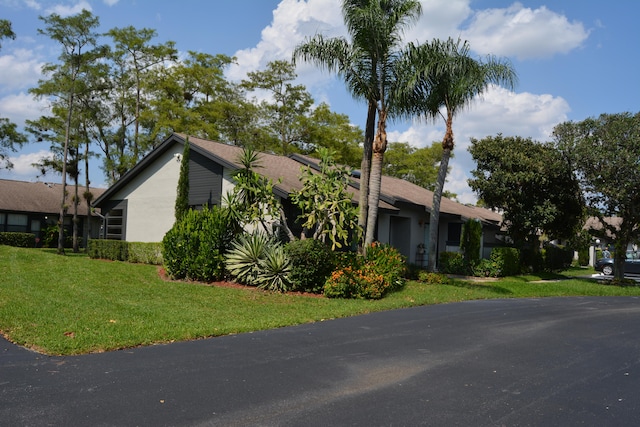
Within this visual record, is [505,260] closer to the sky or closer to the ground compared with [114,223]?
closer to the ground

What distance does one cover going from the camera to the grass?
28.8ft

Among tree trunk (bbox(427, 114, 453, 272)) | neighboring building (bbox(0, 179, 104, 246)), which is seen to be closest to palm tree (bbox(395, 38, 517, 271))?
tree trunk (bbox(427, 114, 453, 272))

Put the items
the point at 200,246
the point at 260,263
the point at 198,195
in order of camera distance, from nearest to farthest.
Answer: the point at 260,263 < the point at 200,246 < the point at 198,195

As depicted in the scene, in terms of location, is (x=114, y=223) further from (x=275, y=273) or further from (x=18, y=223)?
(x=18, y=223)

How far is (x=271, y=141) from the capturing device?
38562 mm

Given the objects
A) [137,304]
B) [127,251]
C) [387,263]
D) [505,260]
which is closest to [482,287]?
[387,263]

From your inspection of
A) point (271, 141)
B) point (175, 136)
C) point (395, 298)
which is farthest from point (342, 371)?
point (271, 141)

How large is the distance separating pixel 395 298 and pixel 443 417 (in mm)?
9808

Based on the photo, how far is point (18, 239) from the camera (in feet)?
108

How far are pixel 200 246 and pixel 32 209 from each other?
2512cm

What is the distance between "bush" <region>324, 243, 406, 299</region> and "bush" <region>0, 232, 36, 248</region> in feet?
83.5

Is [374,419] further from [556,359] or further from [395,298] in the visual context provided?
[395,298]

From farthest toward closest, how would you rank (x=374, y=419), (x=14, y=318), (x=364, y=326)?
(x=364, y=326) < (x=14, y=318) < (x=374, y=419)

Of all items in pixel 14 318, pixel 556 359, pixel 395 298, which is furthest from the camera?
pixel 395 298
